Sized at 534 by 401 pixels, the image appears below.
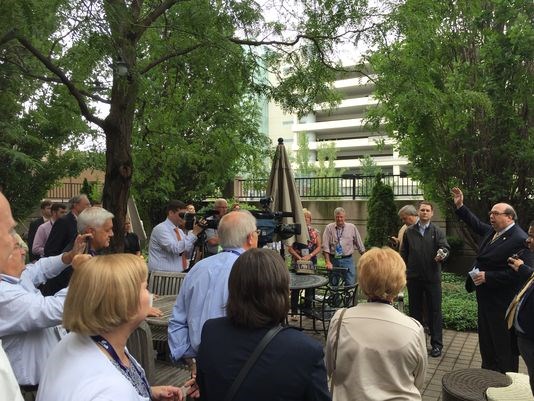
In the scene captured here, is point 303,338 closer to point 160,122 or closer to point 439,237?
point 439,237

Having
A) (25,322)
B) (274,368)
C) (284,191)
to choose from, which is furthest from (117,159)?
(274,368)

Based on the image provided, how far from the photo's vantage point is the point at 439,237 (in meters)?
6.01

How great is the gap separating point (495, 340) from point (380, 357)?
9.98 ft

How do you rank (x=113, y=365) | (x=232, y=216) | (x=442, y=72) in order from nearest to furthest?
1. (x=113, y=365)
2. (x=232, y=216)
3. (x=442, y=72)

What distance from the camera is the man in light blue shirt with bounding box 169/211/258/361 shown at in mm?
2801

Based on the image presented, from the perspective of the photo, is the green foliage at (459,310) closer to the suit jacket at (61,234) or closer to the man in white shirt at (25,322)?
the suit jacket at (61,234)

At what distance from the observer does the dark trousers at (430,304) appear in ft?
19.3

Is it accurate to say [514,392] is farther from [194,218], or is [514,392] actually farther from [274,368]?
[194,218]

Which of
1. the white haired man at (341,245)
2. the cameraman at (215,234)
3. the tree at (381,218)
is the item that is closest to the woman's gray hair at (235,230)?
the cameraman at (215,234)

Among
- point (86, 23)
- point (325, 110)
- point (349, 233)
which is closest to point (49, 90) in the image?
point (86, 23)

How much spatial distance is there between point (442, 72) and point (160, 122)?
17.7ft

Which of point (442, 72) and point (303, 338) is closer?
point (303, 338)

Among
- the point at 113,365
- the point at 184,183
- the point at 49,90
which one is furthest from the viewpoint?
the point at 184,183

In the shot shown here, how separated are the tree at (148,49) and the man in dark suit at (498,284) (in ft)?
10.8
